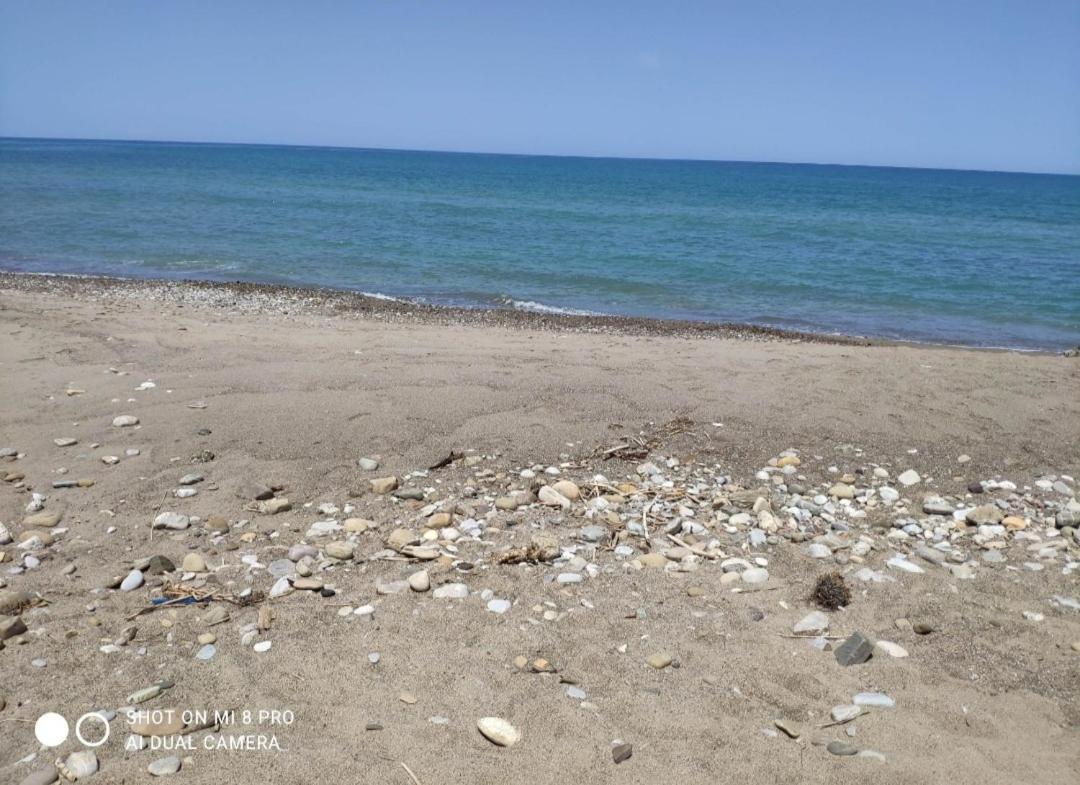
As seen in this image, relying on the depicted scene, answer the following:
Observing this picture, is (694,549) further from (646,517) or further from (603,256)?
(603,256)

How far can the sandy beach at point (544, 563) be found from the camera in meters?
3.25

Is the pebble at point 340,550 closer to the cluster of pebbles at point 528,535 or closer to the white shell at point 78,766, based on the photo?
the cluster of pebbles at point 528,535

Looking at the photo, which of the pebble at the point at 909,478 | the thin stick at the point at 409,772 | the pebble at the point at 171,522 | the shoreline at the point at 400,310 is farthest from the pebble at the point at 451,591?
the shoreline at the point at 400,310

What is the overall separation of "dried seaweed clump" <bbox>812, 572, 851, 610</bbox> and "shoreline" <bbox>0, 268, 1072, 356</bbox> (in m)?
9.46

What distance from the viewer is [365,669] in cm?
365

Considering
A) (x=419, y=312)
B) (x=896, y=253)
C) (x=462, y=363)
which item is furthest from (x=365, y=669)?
(x=896, y=253)

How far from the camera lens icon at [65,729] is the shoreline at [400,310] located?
36.3ft

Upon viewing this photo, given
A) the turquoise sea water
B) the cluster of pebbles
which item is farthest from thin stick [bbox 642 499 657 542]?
the turquoise sea water

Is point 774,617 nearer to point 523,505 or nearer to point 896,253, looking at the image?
point 523,505

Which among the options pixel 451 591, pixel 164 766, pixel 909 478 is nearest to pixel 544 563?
pixel 451 591

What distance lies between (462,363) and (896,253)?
21745mm

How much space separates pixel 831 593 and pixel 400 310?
12.0 m

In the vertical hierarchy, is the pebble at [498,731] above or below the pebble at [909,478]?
below

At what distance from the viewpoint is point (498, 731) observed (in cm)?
324
